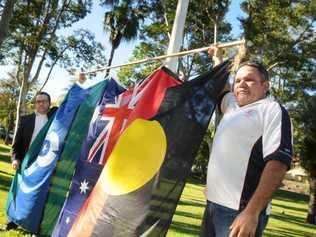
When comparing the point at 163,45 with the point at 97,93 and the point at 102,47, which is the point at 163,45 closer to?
the point at 102,47

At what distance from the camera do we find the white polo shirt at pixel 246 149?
349 centimetres

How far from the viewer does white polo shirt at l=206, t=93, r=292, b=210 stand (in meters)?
3.49

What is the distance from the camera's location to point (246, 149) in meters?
3.70

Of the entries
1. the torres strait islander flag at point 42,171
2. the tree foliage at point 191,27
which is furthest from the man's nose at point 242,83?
the tree foliage at point 191,27

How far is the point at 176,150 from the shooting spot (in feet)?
15.6

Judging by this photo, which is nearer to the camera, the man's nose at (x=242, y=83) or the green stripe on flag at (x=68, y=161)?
the man's nose at (x=242, y=83)

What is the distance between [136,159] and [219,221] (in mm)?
1353

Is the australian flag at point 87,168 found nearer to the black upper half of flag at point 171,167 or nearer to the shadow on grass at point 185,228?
the black upper half of flag at point 171,167

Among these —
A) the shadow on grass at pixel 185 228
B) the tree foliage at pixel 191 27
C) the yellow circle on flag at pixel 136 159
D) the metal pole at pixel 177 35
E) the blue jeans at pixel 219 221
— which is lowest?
the shadow on grass at pixel 185 228

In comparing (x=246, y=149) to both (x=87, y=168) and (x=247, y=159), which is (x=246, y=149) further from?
(x=87, y=168)

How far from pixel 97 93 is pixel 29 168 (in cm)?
162

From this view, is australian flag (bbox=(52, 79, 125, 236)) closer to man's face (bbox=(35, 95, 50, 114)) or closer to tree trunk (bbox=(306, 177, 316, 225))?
man's face (bbox=(35, 95, 50, 114))

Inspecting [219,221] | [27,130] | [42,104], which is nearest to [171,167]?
[219,221]

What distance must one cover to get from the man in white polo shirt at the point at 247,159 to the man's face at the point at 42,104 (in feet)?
15.2
